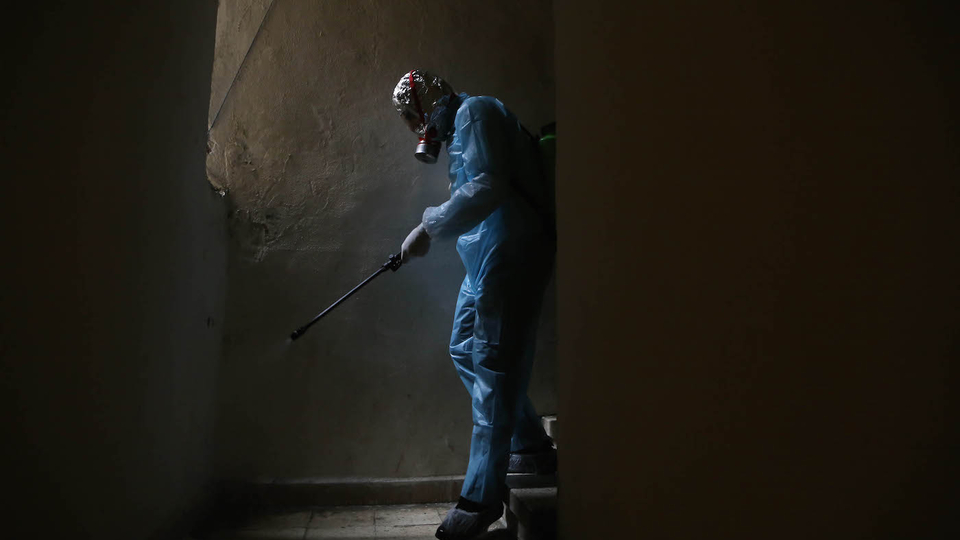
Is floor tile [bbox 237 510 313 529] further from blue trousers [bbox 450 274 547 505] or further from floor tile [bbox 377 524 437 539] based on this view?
blue trousers [bbox 450 274 547 505]

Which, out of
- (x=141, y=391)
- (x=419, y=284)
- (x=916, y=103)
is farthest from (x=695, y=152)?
(x=419, y=284)

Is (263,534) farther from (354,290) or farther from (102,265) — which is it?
(102,265)

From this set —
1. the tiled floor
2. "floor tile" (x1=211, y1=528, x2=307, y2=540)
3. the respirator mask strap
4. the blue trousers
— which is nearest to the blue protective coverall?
the blue trousers

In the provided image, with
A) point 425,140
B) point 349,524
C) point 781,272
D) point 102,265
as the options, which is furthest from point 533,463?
point 781,272

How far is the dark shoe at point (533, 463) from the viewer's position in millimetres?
1864

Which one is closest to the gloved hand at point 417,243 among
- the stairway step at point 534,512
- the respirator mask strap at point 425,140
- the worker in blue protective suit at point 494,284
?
the worker in blue protective suit at point 494,284

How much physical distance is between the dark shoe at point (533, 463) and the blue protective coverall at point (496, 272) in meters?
0.04

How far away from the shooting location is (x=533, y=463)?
1867mm

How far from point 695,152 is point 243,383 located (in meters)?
1.90

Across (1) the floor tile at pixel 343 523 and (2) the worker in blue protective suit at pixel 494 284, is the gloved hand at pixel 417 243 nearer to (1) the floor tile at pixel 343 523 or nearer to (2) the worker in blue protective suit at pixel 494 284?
(2) the worker in blue protective suit at pixel 494 284

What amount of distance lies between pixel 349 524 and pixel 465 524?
1.76 ft

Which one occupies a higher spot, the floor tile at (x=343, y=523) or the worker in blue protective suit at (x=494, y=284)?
the worker in blue protective suit at (x=494, y=284)

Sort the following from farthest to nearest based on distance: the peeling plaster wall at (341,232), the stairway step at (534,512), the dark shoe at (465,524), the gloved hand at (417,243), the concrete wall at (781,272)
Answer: the peeling plaster wall at (341,232)
the gloved hand at (417,243)
the dark shoe at (465,524)
the stairway step at (534,512)
the concrete wall at (781,272)

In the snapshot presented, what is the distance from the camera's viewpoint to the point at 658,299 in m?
0.84
